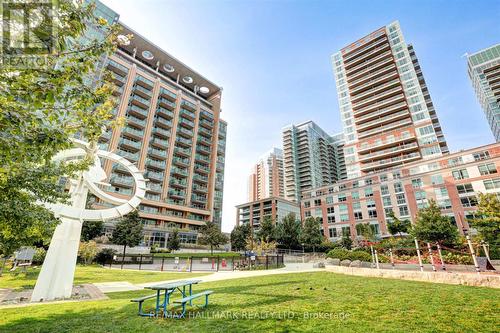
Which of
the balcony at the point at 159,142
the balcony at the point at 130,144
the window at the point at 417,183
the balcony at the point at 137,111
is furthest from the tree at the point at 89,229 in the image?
the window at the point at 417,183

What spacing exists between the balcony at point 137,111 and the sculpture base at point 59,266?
5097 centimetres

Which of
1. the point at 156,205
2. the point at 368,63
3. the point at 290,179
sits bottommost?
the point at 156,205

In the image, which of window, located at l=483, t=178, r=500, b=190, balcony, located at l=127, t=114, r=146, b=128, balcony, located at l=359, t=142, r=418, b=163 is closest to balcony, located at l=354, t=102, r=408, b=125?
balcony, located at l=359, t=142, r=418, b=163

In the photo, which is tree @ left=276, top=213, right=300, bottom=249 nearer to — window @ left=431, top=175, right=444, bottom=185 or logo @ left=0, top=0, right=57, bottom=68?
window @ left=431, top=175, right=444, bottom=185

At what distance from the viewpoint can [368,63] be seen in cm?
7194

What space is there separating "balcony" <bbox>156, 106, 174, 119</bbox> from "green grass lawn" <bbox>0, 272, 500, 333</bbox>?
2275 inches

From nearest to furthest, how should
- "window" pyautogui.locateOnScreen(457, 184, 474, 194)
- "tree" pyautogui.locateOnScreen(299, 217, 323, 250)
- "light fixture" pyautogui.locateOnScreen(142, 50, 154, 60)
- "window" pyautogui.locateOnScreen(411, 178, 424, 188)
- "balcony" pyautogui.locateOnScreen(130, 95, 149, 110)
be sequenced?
"window" pyautogui.locateOnScreen(457, 184, 474, 194) → "window" pyautogui.locateOnScreen(411, 178, 424, 188) → "tree" pyautogui.locateOnScreen(299, 217, 323, 250) → "balcony" pyautogui.locateOnScreen(130, 95, 149, 110) → "light fixture" pyautogui.locateOnScreen(142, 50, 154, 60)

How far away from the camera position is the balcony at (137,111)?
181 feet

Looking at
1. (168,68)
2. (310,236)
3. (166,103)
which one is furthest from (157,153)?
(310,236)

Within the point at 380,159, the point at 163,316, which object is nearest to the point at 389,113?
the point at 380,159

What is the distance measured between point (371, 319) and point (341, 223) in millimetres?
61982

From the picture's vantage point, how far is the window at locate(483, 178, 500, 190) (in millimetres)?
42906

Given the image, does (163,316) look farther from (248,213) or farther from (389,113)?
(248,213)

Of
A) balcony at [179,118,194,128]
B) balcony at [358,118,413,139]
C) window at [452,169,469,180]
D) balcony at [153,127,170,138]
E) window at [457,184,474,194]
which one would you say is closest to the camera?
window at [457,184,474,194]
